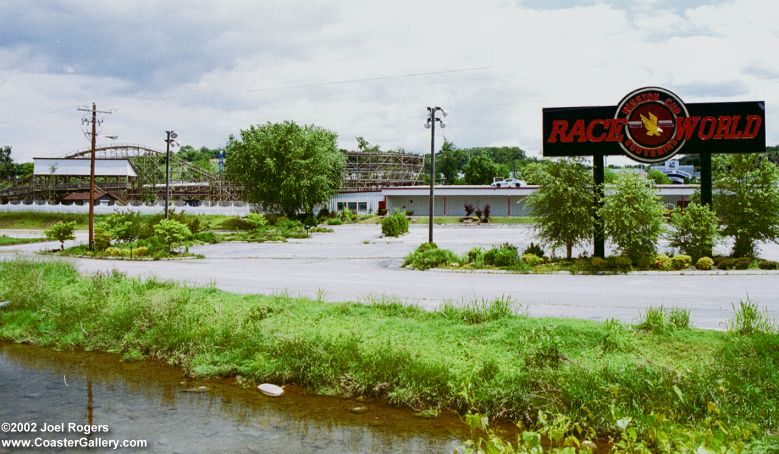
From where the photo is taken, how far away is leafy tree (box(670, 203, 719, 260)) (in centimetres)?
2470

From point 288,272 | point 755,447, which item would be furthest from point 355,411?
point 288,272

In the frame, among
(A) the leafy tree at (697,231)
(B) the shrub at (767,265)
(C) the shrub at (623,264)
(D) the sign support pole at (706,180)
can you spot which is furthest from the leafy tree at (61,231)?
(B) the shrub at (767,265)

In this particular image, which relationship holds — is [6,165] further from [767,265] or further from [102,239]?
[767,265]

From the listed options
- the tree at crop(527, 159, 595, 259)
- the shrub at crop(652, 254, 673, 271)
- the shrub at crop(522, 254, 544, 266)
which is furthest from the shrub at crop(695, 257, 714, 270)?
the shrub at crop(522, 254, 544, 266)

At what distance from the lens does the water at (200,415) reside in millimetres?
8312

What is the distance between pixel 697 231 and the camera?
24797mm

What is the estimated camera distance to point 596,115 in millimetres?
26484

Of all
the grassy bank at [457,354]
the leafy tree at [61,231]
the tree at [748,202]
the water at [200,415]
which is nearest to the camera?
the water at [200,415]

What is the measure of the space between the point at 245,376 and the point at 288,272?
518 inches

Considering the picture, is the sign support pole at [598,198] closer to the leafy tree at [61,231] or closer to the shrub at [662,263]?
the shrub at [662,263]

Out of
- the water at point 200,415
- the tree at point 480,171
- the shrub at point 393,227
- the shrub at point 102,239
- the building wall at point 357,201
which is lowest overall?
the water at point 200,415

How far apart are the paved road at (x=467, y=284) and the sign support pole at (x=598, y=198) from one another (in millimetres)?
2686

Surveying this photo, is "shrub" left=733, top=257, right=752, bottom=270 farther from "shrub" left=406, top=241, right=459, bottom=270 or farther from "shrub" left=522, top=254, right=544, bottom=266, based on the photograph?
"shrub" left=406, top=241, right=459, bottom=270

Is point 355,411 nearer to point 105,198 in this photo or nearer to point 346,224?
point 346,224
